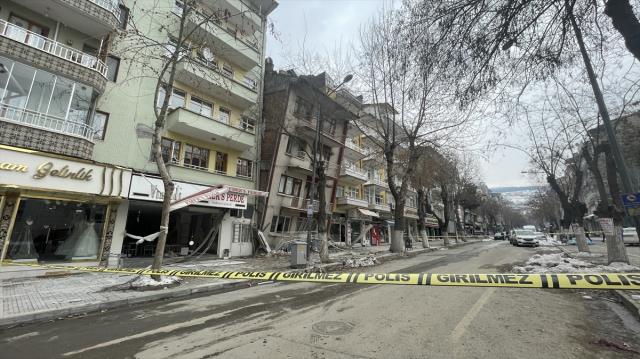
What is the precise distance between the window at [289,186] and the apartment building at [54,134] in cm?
1212

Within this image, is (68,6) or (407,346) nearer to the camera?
(407,346)

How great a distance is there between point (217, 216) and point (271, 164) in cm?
619

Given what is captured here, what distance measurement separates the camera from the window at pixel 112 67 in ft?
49.5

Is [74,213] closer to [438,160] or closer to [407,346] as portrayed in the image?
[407,346]

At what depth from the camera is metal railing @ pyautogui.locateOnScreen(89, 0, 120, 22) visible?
13.9 meters

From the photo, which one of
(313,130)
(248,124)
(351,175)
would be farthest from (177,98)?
(351,175)

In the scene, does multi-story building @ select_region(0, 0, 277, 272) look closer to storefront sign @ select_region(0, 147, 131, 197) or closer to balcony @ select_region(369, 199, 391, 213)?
storefront sign @ select_region(0, 147, 131, 197)

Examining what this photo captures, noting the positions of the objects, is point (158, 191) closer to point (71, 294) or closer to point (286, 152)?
point (71, 294)

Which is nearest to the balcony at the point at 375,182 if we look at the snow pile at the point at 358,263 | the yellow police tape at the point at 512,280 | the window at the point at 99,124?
the snow pile at the point at 358,263

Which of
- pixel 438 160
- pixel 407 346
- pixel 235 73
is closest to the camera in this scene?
pixel 407 346

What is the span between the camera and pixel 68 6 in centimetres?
1260

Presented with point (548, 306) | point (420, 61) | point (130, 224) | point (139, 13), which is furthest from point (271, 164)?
point (548, 306)

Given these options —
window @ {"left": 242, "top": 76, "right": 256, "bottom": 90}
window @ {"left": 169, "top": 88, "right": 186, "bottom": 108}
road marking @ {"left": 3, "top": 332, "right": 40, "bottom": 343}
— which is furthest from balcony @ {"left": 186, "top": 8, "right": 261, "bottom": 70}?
road marking @ {"left": 3, "top": 332, "right": 40, "bottom": 343}

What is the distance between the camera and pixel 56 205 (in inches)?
485
